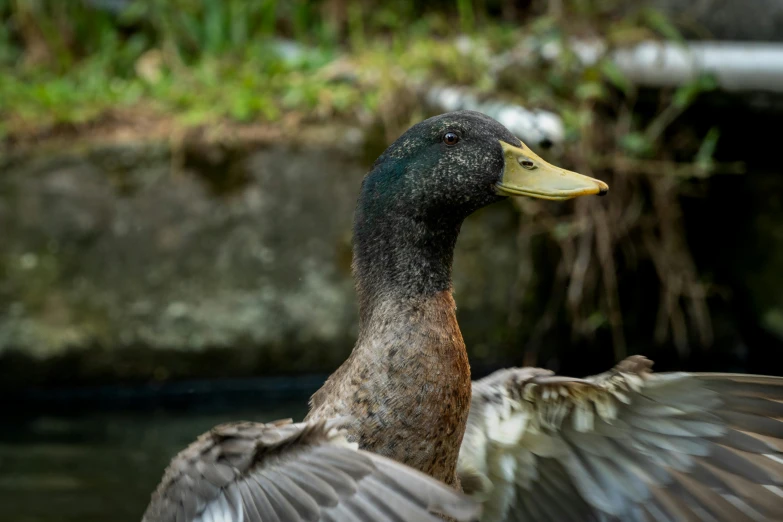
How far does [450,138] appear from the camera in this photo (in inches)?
90.9

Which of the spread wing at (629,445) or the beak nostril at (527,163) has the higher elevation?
the beak nostril at (527,163)

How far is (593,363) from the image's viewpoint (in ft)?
16.8

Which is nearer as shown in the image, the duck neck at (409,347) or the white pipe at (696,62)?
the duck neck at (409,347)

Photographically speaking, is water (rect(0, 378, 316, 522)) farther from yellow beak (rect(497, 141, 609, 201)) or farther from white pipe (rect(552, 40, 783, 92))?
yellow beak (rect(497, 141, 609, 201))

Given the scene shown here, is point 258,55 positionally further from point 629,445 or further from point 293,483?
point 293,483

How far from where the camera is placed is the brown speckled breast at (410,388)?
2.17 meters

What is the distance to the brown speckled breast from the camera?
7.12ft

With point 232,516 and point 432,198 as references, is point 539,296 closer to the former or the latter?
point 432,198

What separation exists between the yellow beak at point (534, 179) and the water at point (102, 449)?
2.37m

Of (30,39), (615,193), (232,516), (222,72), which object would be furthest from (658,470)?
(30,39)

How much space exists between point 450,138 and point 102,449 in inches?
112

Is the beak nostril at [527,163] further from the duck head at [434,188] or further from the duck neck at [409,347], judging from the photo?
the duck neck at [409,347]

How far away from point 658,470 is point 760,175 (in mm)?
3071

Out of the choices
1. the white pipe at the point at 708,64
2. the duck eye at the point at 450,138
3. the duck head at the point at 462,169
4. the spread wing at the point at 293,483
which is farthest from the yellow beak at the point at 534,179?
the white pipe at the point at 708,64
